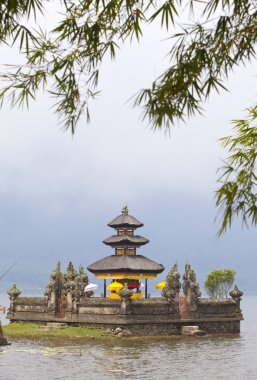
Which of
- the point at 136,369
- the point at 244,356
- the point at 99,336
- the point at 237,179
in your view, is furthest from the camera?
the point at 99,336

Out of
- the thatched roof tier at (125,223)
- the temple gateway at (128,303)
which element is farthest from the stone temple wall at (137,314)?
the thatched roof tier at (125,223)

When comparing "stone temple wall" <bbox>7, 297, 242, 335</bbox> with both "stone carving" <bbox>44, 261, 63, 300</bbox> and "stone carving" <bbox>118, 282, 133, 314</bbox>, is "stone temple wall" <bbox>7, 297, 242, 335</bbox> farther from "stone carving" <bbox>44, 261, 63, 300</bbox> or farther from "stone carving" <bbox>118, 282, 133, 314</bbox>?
"stone carving" <bbox>44, 261, 63, 300</bbox>

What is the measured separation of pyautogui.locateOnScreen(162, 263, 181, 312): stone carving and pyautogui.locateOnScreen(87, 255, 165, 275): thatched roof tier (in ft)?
8.81

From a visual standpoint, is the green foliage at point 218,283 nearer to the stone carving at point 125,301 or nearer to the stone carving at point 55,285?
the stone carving at point 55,285

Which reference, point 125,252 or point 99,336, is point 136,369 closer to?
point 99,336

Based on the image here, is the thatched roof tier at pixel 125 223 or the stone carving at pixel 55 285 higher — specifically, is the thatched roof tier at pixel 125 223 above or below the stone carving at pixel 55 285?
above

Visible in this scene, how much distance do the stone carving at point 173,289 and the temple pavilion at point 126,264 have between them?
2700 mm

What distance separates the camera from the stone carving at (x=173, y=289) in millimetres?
42750

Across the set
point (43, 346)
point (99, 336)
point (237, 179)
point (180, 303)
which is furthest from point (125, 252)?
point (237, 179)

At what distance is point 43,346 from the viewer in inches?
1405

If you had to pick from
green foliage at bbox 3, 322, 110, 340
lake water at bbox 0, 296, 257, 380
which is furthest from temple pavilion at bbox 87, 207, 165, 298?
lake water at bbox 0, 296, 257, 380

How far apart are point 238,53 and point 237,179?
211 cm

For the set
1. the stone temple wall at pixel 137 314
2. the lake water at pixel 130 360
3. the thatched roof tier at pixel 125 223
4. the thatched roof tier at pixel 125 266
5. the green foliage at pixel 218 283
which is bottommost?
the lake water at pixel 130 360

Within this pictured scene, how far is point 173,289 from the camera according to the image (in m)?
43.0
